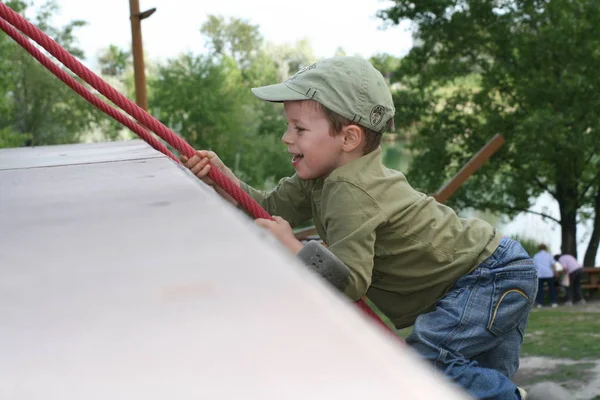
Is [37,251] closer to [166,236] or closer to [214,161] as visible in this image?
[166,236]

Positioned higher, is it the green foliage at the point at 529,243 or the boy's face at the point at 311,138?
the boy's face at the point at 311,138

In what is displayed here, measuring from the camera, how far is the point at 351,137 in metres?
1.81

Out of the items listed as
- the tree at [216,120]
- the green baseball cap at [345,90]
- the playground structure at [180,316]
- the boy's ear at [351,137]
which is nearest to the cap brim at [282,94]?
the green baseball cap at [345,90]

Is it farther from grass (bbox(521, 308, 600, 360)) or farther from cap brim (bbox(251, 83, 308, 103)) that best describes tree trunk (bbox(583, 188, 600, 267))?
cap brim (bbox(251, 83, 308, 103))

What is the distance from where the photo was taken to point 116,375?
319mm

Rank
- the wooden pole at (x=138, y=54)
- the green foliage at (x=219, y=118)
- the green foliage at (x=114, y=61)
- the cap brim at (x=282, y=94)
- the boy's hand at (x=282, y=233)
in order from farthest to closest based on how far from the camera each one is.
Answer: the green foliage at (x=114, y=61) → the green foliage at (x=219, y=118) → the wooden pole at (x=138, y=54) → the cap brim at (x=282, y=94) → the boy's hand at (x=282, y=233)

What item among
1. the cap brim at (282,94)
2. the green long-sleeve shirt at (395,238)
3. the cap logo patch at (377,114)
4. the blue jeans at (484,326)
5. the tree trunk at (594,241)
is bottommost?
the tree trunk at (594,241)

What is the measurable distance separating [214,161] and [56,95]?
27.6m

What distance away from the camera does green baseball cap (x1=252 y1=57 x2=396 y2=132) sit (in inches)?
68.8

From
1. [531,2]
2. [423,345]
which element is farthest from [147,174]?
[531,2]

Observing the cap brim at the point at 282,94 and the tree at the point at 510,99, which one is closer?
the cap brim at the point at 282,94

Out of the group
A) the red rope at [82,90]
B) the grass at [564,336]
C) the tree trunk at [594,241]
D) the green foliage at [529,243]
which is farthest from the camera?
the green foliage at [529,243]

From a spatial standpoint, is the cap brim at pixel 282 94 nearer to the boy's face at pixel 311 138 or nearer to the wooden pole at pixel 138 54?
the boy's face at pixel 311 138

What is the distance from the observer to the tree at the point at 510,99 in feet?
48.9
